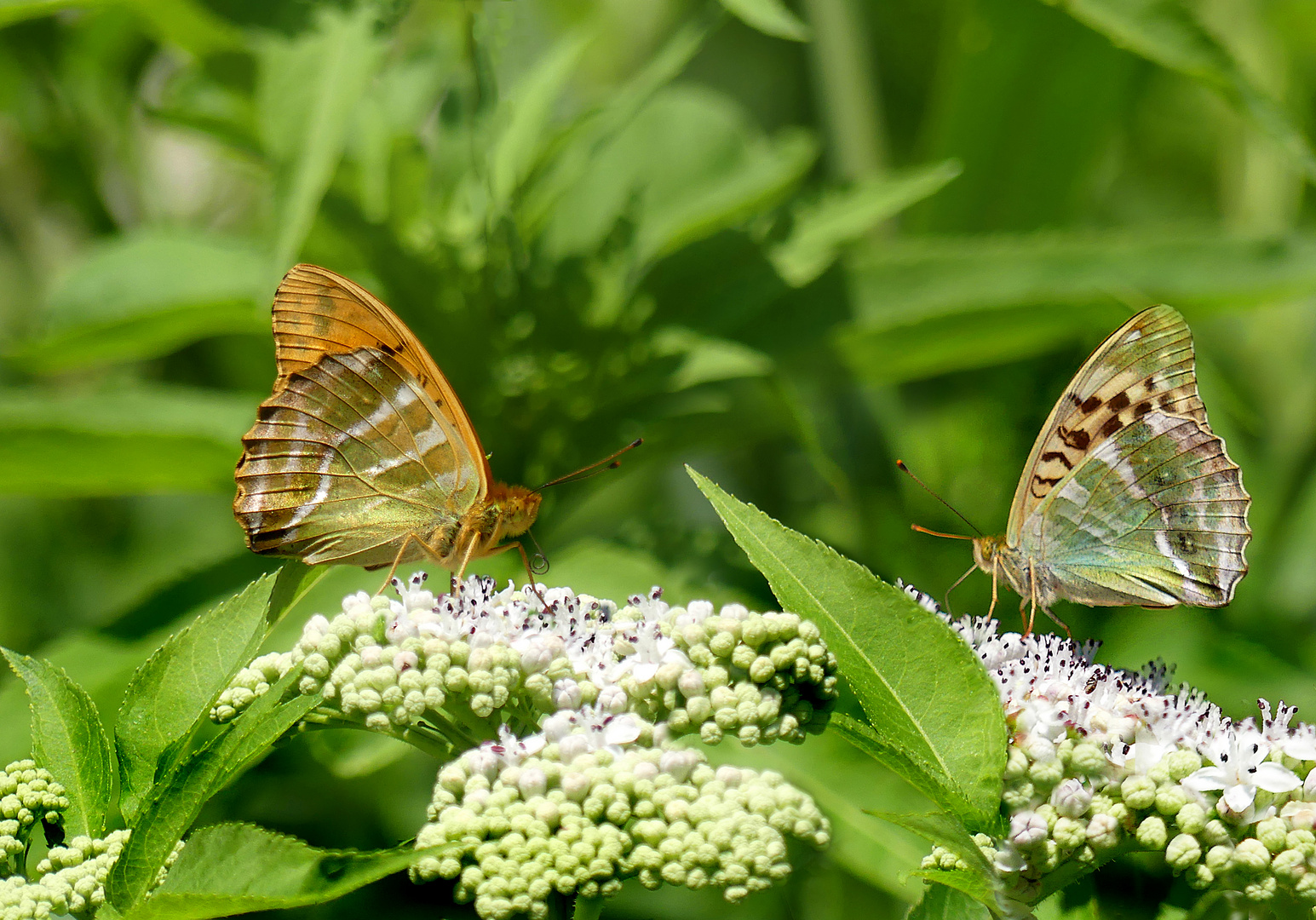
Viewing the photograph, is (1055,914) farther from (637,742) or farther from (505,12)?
(505,12)

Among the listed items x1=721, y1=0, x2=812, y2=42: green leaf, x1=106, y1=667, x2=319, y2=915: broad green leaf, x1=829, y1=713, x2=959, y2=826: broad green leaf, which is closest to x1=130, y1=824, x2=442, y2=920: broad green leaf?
x1=106, y1=667, x2=319, y2=915: broad green leaf

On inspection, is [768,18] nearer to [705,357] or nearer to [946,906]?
[705,357]

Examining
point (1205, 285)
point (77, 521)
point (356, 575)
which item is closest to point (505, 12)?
point (356, 575)

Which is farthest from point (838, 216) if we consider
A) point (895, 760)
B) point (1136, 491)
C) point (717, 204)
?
point (895, 760)

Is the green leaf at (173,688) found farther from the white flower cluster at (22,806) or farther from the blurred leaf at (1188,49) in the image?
the blurred leaf at (1188,49)

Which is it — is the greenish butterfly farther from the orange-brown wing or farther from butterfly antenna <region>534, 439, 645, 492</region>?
the orange-brown wing

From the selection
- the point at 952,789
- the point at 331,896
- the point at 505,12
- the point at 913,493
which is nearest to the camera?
the point at 331,896
